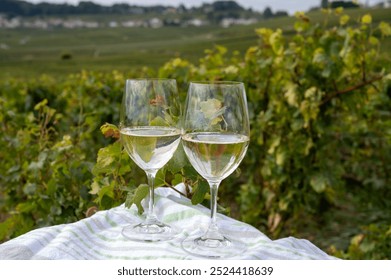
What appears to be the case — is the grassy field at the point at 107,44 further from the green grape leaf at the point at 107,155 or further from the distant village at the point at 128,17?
the green grape leaf at the point at 107,155

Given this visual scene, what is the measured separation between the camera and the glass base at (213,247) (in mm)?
1245

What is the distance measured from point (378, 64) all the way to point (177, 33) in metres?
71.3

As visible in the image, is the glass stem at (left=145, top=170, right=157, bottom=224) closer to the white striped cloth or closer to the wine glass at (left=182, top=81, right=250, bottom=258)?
the white striped cloth

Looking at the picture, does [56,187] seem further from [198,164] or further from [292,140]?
[292,140]

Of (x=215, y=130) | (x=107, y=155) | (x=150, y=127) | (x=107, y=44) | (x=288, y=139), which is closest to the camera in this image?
(x=215, y=130)

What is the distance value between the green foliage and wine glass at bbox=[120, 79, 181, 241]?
4.21 feet

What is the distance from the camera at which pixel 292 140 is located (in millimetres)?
4594

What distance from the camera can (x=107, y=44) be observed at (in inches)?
2849

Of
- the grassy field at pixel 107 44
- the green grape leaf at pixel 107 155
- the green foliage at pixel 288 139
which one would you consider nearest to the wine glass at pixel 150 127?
the green grape leaf at pixel 107 155

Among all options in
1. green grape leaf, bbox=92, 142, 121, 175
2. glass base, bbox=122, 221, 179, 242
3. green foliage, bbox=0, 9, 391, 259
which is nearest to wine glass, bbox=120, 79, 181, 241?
glass base, bbox=122, 221, 179, 242

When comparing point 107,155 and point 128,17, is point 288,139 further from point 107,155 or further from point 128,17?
point 128,17

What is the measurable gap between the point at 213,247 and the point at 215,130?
1.01ft

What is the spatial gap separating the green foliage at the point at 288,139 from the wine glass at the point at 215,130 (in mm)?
1461

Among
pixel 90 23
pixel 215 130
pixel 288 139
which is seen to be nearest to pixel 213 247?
pixel 215 130
